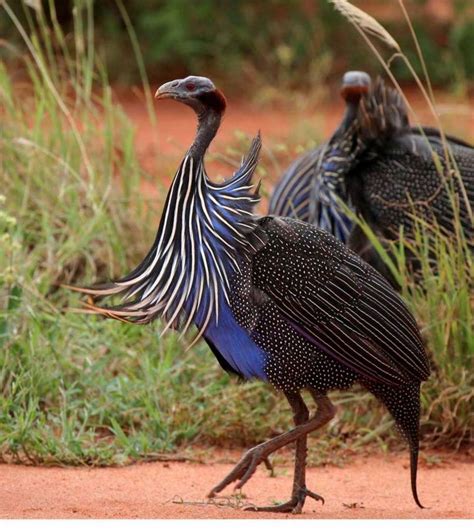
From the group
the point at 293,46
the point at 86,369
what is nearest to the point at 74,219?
the point at 86,369

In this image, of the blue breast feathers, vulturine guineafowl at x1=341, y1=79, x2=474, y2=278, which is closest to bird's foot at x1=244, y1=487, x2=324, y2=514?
the blue breast feathers

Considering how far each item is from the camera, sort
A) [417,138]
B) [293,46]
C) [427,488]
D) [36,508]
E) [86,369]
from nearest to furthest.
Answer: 1. [36,508]
2. [427,488]
3. [86,369]
4. [417,138]
5. [293,46]

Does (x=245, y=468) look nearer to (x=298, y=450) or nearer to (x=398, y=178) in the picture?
(x=298, y=450)

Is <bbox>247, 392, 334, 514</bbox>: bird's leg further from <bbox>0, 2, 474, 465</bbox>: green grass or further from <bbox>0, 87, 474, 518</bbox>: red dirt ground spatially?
<bbox>0, 2, 474, 465</bbox>: green grass

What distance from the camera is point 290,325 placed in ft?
12.3

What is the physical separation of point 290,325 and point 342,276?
212 millimetres

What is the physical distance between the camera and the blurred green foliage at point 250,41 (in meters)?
10.8

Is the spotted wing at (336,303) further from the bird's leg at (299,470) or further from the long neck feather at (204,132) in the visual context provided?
the long neck feather at (204,132)

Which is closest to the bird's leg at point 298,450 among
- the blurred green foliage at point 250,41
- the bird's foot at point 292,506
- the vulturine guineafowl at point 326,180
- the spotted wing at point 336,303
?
the bird's foot at point 292,506

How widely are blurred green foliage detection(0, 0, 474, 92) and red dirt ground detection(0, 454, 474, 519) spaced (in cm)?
643

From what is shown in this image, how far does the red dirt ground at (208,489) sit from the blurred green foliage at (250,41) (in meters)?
6.43

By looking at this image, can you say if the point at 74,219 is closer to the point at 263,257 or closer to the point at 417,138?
the point at 417,138

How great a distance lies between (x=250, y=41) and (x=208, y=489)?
7147 millimetres

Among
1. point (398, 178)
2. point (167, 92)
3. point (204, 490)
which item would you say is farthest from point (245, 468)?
point (398, 178)
